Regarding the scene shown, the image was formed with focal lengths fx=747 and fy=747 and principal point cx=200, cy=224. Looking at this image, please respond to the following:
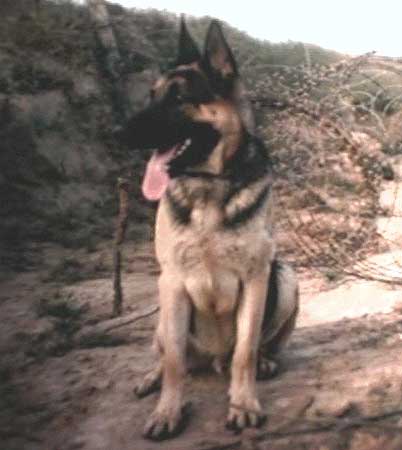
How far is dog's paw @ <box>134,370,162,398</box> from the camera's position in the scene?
4242mm

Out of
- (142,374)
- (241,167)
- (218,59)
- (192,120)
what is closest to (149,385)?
(142,374)

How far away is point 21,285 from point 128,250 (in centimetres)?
190

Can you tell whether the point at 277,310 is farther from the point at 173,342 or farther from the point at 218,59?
the point at 218,59

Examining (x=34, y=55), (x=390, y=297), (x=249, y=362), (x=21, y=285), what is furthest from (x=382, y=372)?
(x=34, y=55)

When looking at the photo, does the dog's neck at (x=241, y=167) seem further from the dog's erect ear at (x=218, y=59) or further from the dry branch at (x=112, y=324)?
the dry branch at (x=112, y=324)

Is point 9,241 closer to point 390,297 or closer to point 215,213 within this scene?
point 390,297

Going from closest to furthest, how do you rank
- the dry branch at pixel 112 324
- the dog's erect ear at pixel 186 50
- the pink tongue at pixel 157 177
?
the pink tongue at pixel 157 177 → the dog's erect ear at pixel 186 50 → the dry branch at pixel 112 324

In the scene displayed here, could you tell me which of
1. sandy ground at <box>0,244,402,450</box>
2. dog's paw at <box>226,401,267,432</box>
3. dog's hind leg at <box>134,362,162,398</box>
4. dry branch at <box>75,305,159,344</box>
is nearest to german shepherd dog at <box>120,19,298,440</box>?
dog's paw at <box>226,401,267,432</box>

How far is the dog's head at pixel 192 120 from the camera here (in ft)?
Result: 12.1

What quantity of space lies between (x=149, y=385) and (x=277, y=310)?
85 centimetres

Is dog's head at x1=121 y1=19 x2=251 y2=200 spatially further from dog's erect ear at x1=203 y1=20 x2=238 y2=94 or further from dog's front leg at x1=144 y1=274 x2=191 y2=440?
dog's front leg at x1=144 y1=274 x2=191 y2=440

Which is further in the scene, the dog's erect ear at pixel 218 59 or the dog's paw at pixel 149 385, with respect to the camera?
the dog's paw at pixel 149 385

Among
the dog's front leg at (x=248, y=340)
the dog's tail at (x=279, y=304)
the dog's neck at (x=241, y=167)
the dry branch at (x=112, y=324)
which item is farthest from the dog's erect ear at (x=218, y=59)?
the dry branch at (x=112, y=324)

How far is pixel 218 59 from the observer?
3.86m
